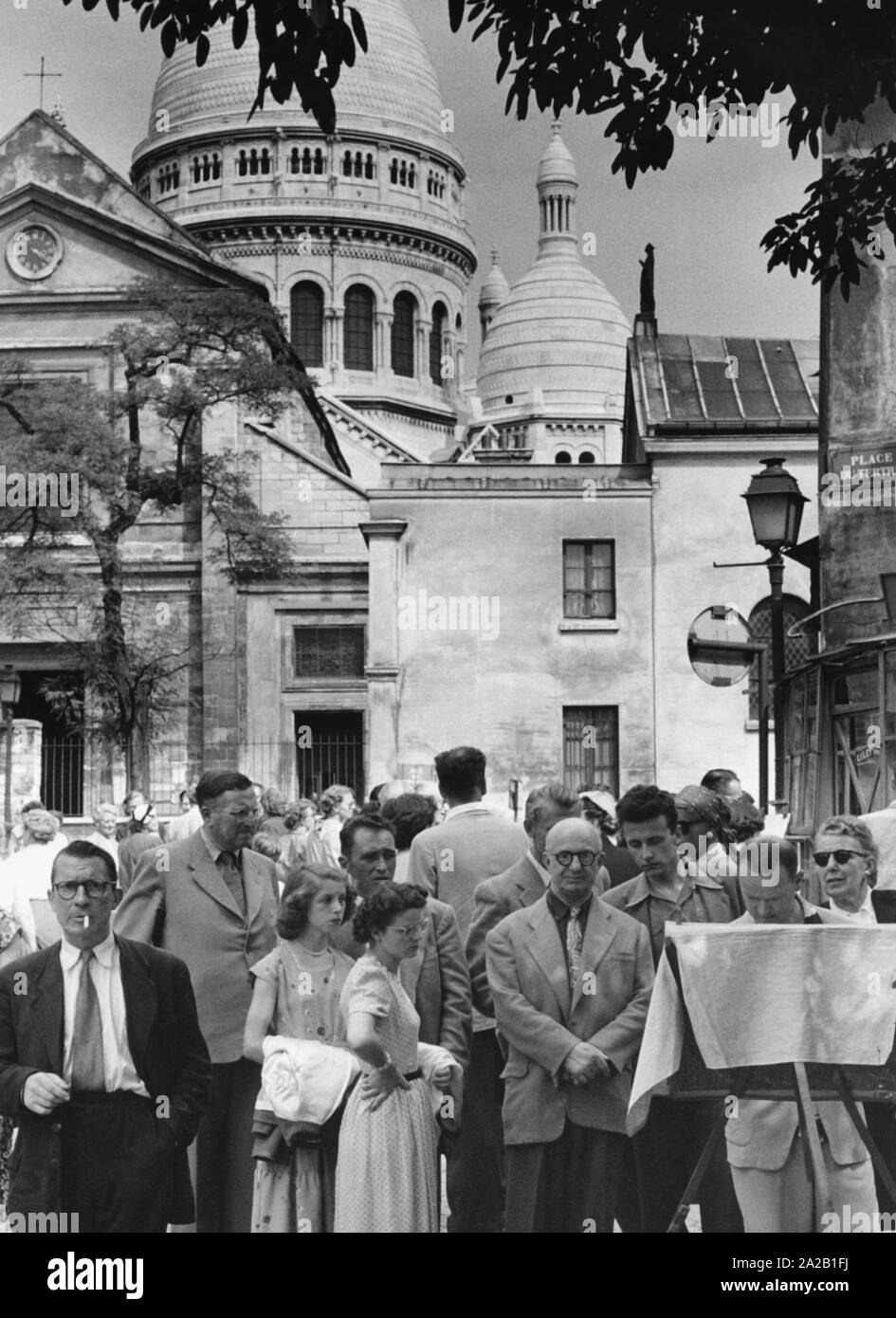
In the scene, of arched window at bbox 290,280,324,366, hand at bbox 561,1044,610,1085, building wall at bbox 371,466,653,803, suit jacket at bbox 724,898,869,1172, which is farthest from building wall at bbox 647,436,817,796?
arched window at bbox 290,280,324,366

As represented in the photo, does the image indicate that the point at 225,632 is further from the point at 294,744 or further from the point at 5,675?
the point at 5,675

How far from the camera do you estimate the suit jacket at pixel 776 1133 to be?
22.7ft

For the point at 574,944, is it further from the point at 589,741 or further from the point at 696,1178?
the point at 589,741

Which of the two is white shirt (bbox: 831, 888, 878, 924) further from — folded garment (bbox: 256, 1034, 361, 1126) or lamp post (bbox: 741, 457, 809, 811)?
lamp post (bbox: 741, 457, 809, 811)

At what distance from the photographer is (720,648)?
14.8 meters

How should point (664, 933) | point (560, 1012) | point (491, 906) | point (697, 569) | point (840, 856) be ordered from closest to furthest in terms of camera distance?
1. point (560, 1012)
2. point (664, 933)
3. point (840, 856)
4. point (491, 906)
5. point (697, 569)

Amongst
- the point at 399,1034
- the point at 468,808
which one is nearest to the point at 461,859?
the point at 468,808

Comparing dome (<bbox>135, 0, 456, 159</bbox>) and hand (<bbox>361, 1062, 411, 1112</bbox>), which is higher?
dome (<bbox>135, 0, 456, 159</bbox>)

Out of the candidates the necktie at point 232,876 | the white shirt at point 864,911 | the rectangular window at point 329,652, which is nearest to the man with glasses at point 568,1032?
the white shirt at point 864,911

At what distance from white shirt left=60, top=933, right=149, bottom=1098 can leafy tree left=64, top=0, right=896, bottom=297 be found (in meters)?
3.03

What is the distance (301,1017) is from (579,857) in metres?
1.14

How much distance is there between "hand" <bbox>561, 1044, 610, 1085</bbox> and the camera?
23.6 feet

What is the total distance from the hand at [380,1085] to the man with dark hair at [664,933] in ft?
4.12

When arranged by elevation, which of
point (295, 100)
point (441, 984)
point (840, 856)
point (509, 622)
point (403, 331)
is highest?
point (295, 100)
